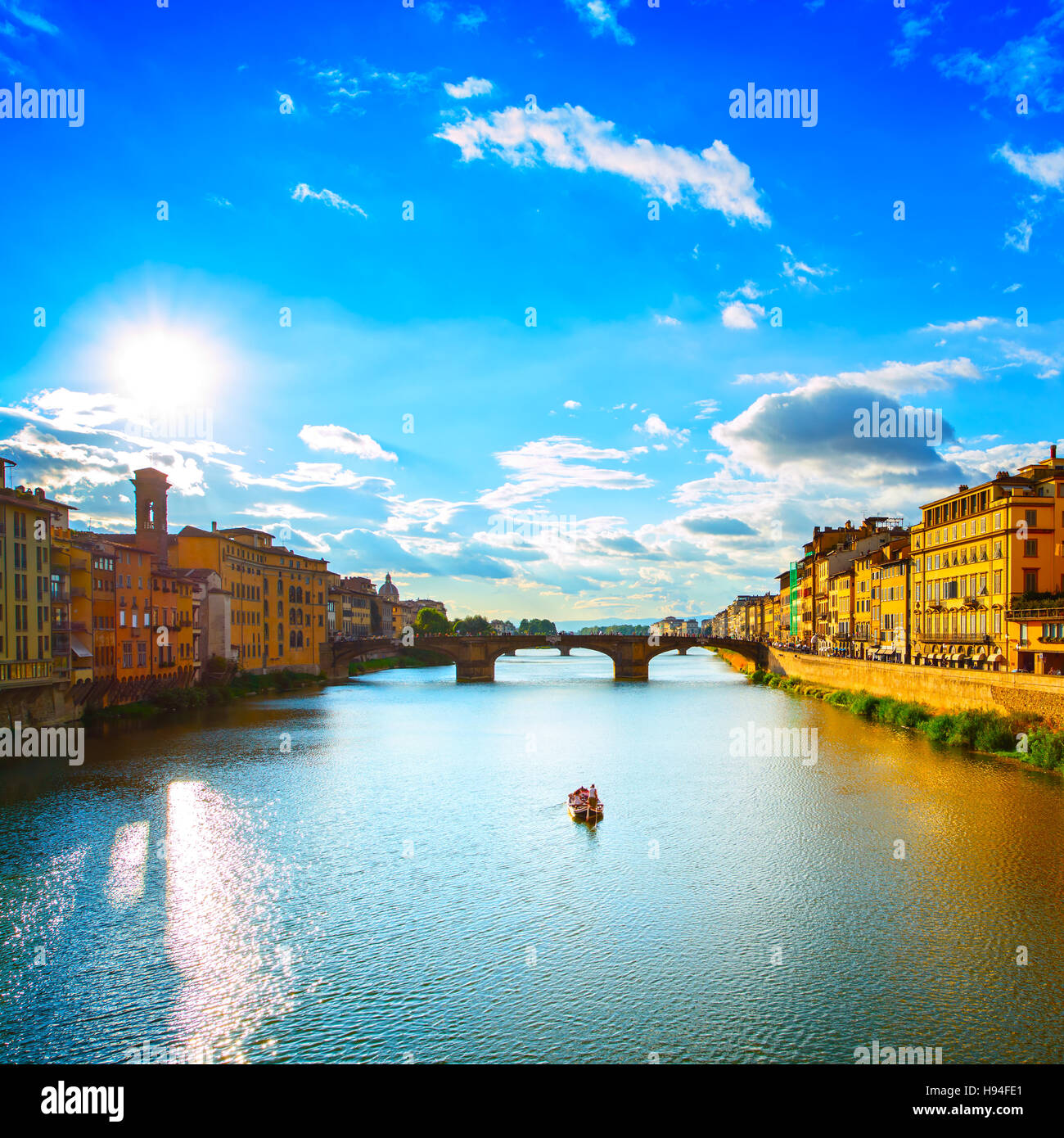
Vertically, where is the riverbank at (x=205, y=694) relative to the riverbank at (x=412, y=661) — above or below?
above

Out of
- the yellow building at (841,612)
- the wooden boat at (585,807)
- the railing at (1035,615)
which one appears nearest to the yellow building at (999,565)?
the railing at (1035,615)

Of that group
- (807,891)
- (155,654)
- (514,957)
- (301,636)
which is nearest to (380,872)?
(514,957)

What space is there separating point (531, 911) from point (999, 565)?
3654 cm

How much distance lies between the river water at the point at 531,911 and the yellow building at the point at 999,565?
10055mm

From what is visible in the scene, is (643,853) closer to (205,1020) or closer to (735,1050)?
(735,1050)

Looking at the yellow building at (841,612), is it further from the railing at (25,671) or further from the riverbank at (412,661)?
the railing at (25,671)

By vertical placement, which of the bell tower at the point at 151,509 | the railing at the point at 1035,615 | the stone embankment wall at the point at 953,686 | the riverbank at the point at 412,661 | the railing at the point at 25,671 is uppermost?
the bell tower at the point at 151,509

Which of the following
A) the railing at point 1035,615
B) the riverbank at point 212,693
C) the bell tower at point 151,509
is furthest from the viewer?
the bell tower at point 151,509

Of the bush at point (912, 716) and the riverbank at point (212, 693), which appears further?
the riverbank at point (212, 693)

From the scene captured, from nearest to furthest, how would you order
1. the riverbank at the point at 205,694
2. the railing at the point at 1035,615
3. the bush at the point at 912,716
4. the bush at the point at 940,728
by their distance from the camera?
the railing at the point at 1035,615 < the bush at the point at 940,728 < the bush at the point at 912,716 < the riverbank at the point at 205,694

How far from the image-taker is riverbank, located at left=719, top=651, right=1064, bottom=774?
32062 millimetres

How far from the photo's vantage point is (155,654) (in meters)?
60.8

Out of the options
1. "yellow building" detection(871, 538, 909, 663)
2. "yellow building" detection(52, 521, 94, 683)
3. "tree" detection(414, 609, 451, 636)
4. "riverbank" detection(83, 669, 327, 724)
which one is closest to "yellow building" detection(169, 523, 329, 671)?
"riverbank" detection(83, 669, 327, 724)

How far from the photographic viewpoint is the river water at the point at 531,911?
13.8 metres
